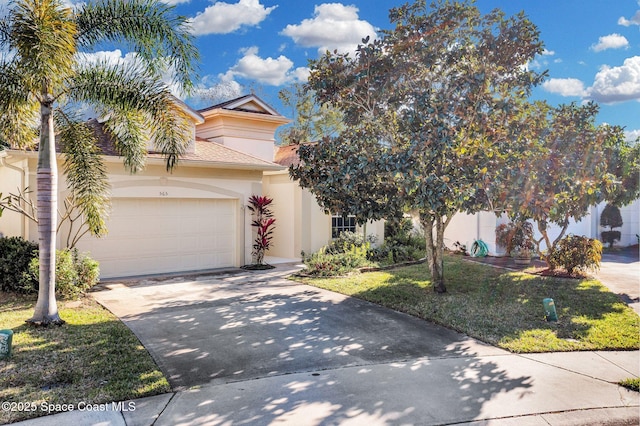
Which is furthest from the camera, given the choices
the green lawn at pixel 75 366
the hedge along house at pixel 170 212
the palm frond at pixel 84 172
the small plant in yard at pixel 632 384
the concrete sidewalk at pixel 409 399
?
the hedge along house at pixel 170 212

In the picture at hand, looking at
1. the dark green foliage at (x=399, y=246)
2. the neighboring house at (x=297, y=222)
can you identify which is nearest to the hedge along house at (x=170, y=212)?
the neighboring house at (x=297, y=222)

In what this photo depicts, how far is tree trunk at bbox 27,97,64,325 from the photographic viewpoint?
771cm

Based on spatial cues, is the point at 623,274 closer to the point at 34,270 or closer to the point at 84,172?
the point at 84,172

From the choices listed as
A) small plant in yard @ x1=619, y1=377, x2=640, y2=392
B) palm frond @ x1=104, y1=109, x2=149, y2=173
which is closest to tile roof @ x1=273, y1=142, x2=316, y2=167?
palm frond @ x1=104, y1=109, x2=149, y2=173

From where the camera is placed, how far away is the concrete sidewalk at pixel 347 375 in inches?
187

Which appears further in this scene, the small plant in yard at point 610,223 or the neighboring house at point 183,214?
the small plant in yard at point 610,223

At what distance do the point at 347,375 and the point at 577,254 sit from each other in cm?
937

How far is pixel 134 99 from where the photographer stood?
27.9 ft

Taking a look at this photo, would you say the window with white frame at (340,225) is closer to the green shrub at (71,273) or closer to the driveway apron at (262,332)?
the driveway apron at (262,332)

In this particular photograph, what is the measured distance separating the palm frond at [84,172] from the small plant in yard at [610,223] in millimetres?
21932

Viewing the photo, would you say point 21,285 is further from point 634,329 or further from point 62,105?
point 634,329

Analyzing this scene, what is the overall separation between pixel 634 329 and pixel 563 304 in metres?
1.69

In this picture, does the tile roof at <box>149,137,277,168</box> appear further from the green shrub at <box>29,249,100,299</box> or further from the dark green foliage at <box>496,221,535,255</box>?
the dark green foliage at <box>496,221,535,255</box>

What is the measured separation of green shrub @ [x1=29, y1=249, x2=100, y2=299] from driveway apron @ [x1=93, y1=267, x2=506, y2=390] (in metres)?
0.50
